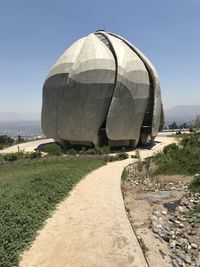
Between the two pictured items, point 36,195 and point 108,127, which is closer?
point 36,195

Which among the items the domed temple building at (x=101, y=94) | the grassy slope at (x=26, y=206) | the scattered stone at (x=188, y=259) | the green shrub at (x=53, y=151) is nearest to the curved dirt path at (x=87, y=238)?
the grassy slope at (x=26, y=206)

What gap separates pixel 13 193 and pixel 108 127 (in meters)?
18.1

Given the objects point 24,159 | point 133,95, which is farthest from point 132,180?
point 133,95

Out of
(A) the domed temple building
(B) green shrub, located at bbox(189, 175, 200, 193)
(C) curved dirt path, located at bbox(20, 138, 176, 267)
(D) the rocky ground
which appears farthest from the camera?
(A) the domed temple building

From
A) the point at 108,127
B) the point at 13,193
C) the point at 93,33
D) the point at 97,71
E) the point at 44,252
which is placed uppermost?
the point at 93,33

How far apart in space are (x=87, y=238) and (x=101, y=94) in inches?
862

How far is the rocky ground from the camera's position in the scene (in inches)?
297

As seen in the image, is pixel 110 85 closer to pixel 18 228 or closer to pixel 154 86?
pixel 154 86

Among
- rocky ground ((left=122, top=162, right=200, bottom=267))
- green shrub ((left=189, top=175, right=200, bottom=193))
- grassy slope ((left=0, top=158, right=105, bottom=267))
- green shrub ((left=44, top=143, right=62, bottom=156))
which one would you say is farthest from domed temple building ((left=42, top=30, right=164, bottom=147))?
green shrub ((left=189, top=175, right=200, bottom=193))

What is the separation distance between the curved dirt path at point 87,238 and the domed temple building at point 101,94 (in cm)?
1714

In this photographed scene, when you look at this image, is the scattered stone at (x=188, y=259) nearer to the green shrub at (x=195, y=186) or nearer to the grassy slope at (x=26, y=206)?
the grassy slope at (x=26, y=206)

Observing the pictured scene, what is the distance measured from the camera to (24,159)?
Result: 25422 mm

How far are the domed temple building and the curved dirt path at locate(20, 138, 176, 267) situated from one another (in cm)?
Answer: 1714

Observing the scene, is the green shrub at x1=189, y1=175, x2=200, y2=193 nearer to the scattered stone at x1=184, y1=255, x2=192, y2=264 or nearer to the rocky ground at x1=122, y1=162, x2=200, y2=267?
the rocky ground at x1=122, y1=162, x2=200, y2=267
